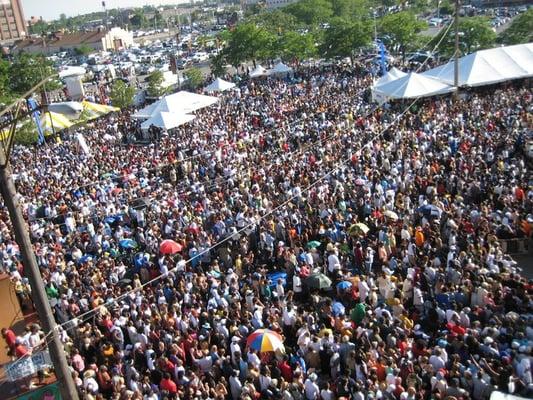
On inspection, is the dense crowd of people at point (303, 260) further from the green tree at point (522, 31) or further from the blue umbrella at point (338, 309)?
the green tree at point (522, 31)

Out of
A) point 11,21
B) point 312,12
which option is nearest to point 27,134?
point 312,12

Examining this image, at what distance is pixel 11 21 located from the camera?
418 feet

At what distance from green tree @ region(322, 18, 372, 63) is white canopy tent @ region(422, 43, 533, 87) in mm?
13633

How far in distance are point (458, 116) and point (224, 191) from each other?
29.4 feet

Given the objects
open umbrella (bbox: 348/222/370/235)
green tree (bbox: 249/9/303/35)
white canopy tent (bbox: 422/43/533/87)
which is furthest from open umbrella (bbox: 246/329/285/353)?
green tree (bbox: 249/9/303/35)

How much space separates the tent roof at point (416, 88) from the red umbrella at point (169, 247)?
12351mm

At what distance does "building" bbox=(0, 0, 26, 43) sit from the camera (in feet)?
408

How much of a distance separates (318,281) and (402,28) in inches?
1191

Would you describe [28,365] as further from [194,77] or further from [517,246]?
[194,77]

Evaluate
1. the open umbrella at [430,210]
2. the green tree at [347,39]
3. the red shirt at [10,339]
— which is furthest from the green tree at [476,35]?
the red shirt at [10,339]

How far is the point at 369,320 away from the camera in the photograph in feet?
31.4

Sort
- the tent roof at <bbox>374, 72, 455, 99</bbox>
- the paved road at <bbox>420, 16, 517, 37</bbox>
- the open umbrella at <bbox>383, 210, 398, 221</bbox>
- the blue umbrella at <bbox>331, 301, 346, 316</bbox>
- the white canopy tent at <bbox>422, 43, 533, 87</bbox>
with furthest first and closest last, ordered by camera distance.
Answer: the paved road at <bbox>420, 16, 517, 37</bbox>
the white canopy tent at <bbox>422, 43, 533, 87</bbox>
the tent roof at <bbox>374, 72, 455, 99</bbox>
the open umbrella at <bbox>383, 210, 398, 221</bbox>
the blue umbrella at <bbox>331, 301, 346, 316</bbox>

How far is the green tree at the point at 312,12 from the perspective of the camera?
65.8m

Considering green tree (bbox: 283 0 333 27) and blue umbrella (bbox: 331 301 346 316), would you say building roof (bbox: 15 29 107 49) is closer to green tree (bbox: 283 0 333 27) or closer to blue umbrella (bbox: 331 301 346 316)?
green tree (bbox: 283 0 333 27)
